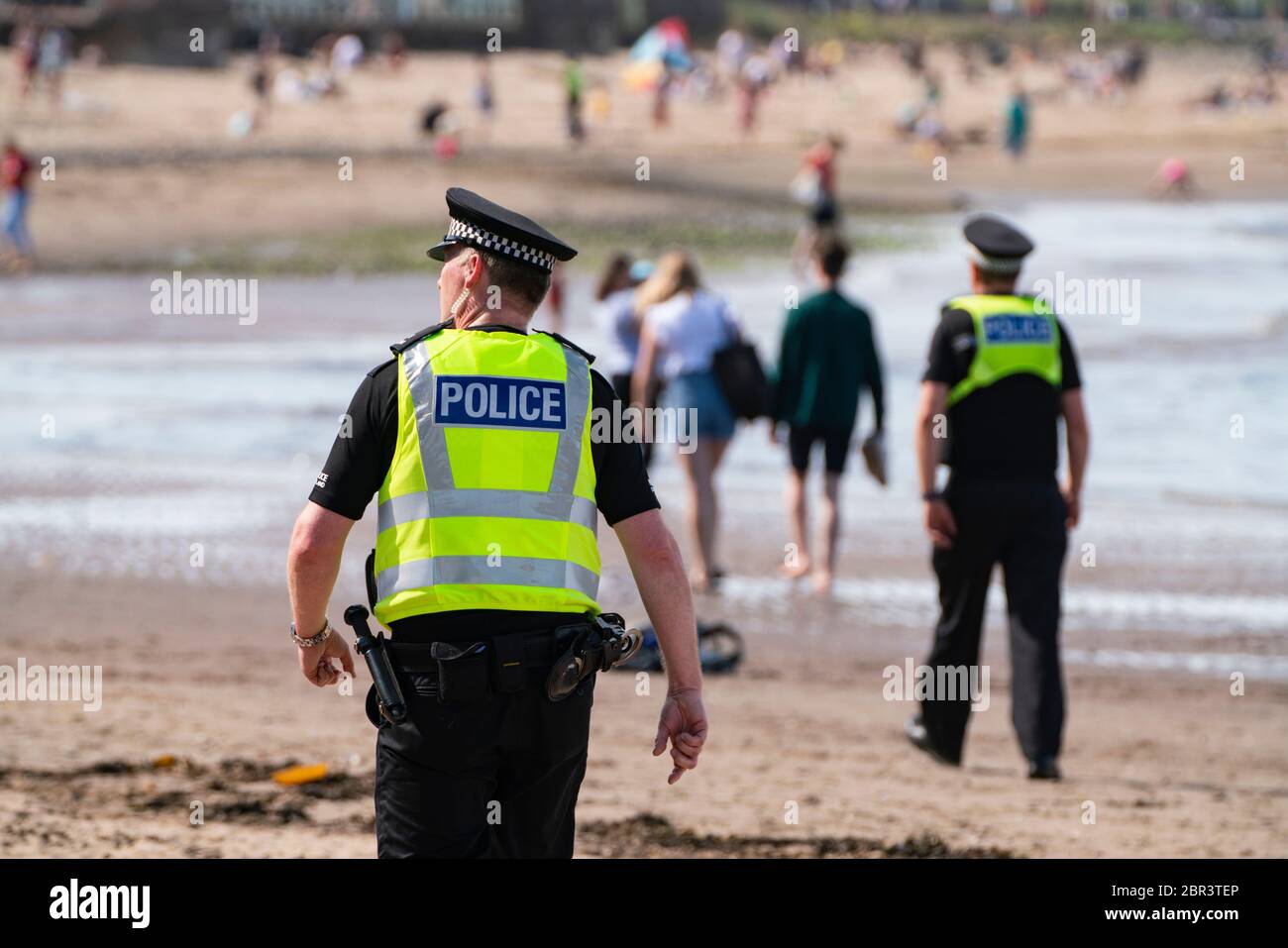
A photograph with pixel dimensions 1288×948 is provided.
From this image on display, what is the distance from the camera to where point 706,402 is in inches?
388

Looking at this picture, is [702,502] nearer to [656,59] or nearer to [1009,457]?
[1009,457]

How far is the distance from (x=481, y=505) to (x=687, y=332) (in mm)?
6243

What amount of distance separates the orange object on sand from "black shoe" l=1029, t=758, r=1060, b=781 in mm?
2570

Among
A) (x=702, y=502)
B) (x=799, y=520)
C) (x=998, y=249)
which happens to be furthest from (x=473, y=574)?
(x=799, y=520)

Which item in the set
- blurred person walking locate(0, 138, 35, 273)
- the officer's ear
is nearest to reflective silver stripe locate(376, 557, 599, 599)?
the officer's ear

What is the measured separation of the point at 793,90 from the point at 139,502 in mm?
45554

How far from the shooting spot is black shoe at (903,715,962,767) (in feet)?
22.5

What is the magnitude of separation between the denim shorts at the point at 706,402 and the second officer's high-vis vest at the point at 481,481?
612cm

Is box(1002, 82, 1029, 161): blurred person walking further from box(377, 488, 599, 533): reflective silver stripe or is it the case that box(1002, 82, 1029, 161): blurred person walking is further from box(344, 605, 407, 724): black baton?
box(344, 605, 407, 724): black baton

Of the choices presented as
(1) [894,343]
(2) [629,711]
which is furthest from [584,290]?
(2) [629,711]

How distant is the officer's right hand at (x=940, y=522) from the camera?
6711 mm

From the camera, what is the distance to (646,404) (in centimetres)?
991

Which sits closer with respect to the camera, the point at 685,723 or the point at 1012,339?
the point at 685,723

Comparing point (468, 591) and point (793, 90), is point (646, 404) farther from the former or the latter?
point (793, 90)
